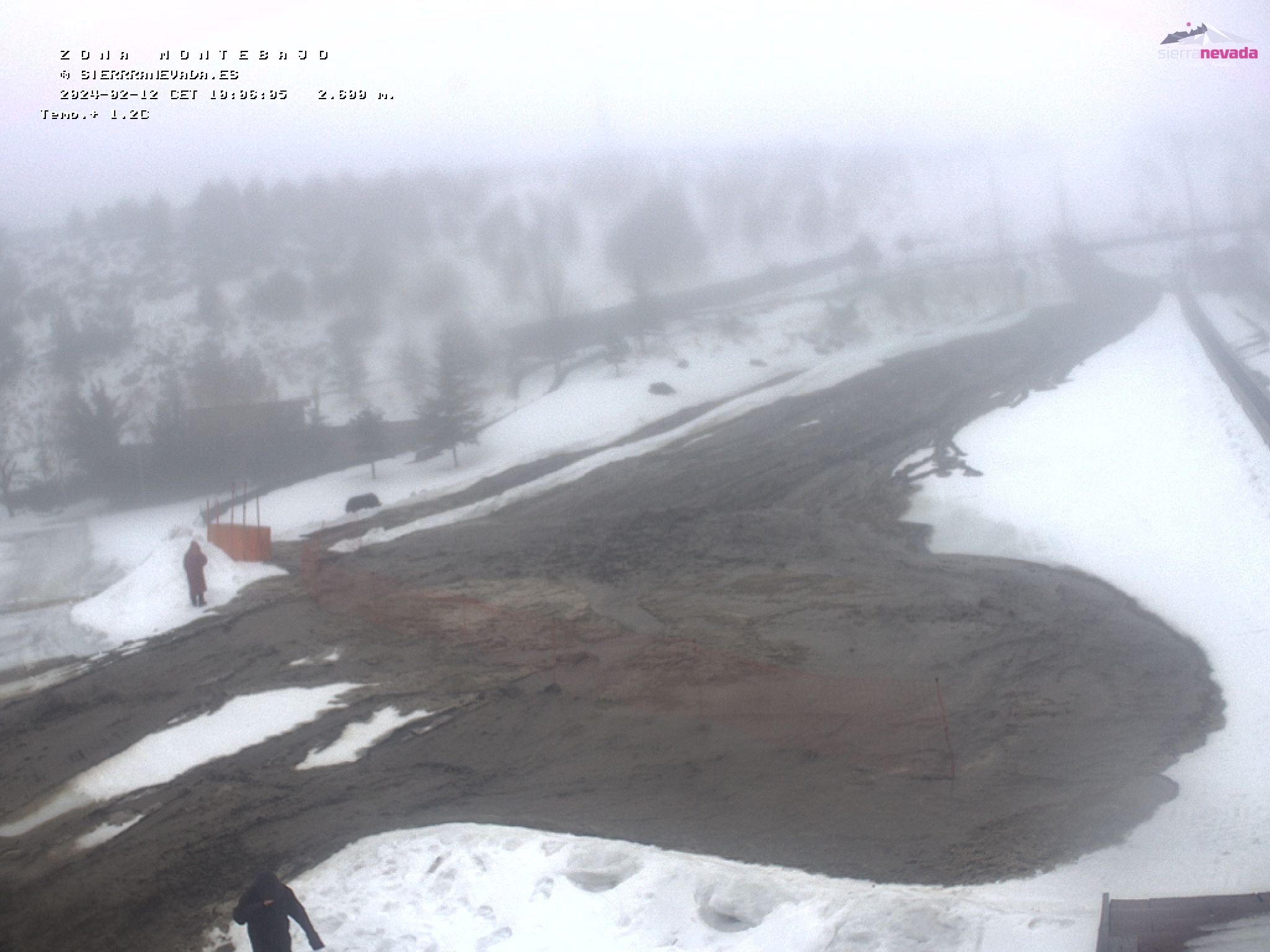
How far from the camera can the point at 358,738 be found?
1128 cm

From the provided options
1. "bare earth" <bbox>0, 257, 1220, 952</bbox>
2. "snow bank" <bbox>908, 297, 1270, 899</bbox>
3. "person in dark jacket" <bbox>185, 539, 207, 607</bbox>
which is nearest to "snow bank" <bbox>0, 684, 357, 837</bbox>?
"bare earth" <bbox>0, 257, 1220, 952</bbox>

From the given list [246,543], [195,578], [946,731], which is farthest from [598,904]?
Result: [246,543]

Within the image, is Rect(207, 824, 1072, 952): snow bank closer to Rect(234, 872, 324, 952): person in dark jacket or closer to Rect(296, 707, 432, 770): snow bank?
Rect(234, 872, 324, 952): person in dark jacket

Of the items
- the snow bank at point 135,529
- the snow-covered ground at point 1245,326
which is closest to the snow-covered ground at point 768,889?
the snow bank at point 135,529

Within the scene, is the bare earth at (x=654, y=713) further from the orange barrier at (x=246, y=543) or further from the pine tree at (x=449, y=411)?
the pine tree at (x=449, y=411)

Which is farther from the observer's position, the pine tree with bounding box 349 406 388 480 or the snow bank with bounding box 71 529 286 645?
the pine tree with bounding box 349 406 388 480

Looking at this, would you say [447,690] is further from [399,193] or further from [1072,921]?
[399,193]

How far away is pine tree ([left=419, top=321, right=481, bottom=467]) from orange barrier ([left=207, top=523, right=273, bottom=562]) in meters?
13.1

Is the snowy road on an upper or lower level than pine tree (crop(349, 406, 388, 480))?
lower

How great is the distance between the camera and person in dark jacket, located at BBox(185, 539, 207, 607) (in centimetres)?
1731

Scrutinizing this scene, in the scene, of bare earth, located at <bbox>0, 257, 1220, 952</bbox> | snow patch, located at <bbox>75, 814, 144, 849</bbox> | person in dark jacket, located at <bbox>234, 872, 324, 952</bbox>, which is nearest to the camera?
person in dark jacket, located at <bbox>234, 872, 324, 952</bbox>

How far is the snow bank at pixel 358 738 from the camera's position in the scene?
10695mm

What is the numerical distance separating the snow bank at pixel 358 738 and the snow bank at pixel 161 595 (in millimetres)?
6292

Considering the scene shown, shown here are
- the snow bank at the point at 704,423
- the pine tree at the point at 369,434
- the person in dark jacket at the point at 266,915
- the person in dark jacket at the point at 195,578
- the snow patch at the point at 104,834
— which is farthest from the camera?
the pine tree at the point at 369,434
